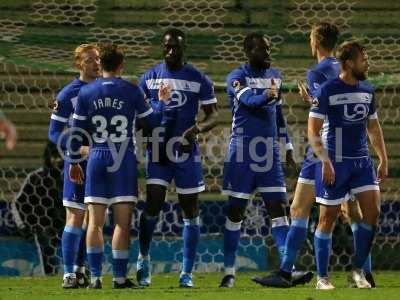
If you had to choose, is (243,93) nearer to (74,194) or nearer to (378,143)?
(378,143)

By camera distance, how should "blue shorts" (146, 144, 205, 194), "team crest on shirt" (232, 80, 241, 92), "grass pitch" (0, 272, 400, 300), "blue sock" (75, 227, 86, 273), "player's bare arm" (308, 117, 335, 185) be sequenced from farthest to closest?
"blue sock" (75, 227, 86, 273) < "blue shorts" (146, 144, 205, 194) < "team crest on shirt" (232, 80, 241, 92) < "player's bare arm" (308, 117, 335, 185) < "grass pitch" (0, 272, 400, 300)

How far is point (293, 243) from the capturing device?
844cm

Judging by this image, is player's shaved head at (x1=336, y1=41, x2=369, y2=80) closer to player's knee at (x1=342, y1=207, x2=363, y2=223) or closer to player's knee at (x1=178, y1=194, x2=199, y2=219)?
player's knee at (x1=342, y1=207, x2=363, y2=223)

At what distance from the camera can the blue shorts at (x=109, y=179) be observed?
8312 mm

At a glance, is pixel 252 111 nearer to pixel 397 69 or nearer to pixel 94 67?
pixel 94 67

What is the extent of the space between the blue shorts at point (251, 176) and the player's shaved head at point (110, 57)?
1.11 metres

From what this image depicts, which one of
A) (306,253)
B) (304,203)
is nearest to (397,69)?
(306,253)

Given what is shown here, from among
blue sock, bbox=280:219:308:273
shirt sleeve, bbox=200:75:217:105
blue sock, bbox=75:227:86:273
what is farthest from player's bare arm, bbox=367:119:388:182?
blue sock, bbox=75:227:86:273

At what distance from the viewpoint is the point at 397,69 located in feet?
39.5

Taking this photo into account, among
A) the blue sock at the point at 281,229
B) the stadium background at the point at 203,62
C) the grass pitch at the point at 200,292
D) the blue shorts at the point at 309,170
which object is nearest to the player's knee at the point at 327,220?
the blue shorts at the point at 309,170

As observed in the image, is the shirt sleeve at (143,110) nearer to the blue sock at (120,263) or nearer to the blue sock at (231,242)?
the blue sock at (120,263)

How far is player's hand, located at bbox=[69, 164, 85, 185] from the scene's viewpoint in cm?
864

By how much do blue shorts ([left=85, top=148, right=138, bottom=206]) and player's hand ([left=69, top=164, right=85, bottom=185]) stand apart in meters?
0.28

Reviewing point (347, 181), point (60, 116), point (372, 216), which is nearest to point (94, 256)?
point (60, 116)
